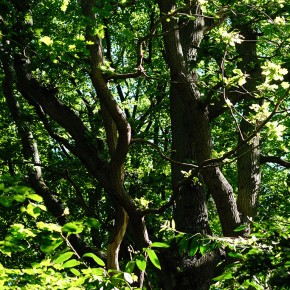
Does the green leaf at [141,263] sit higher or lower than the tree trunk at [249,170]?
lower

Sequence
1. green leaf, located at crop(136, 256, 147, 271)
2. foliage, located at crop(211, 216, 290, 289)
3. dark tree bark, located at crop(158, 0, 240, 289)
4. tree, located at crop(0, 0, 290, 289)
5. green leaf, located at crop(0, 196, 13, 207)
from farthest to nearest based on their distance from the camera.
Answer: dark tree bark, located at crop(158, 0, 240, 289), tree, located at crop(0, 0, 290, 289), green leaf, located at crop(0, 196, 13, 207), green leaf, located at crop(136, 256, 147, 271), foliage, located at crop(211, 216, 290, 289)

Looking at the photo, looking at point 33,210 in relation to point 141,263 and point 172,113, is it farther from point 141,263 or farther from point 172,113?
point 172,113

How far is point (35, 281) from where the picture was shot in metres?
3.12

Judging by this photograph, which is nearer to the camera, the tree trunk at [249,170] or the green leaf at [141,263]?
the green leaf at [141,263]

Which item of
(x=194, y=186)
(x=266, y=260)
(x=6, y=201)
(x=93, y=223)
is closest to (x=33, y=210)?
(x=6, y=201)

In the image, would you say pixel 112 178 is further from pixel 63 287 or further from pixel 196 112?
pixel 63 287

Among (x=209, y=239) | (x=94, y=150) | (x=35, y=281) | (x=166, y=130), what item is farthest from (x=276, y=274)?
(x=166, y=130)

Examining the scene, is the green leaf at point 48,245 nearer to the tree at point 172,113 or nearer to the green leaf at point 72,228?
the green leaf at point 72,228

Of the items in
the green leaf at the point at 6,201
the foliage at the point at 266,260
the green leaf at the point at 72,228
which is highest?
the green leaf at the point at 6,201

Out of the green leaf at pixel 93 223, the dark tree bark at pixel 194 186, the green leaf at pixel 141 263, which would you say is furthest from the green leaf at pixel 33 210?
the dark tree bark at pixel 194 186

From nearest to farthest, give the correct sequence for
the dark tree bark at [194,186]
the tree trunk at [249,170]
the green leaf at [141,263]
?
1. the green leaf at [141,263]
2. the dark tree bark at [194,186]
3. the tree trunk at [249,170]

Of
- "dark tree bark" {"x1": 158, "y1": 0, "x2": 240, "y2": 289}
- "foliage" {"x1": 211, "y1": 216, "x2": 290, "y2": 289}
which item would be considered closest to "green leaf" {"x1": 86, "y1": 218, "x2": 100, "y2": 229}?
"foliage" {"x1": 211, "y1": 216, "x2": 290, "y2": 289}

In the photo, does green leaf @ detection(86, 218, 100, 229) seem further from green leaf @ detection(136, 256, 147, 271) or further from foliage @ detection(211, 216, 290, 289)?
foliage @ detection(211, 216, 290, 289)

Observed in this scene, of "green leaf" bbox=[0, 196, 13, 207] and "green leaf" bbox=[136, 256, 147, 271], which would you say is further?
"green leaf" bbox=[0, 196, 13, 207]
